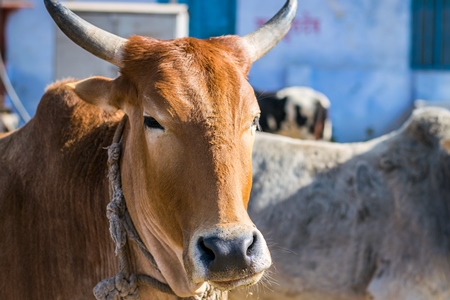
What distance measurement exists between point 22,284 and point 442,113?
121 inches

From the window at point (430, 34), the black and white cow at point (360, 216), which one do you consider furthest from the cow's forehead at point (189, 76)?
the window at point (430, 34)

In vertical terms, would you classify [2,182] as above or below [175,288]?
above

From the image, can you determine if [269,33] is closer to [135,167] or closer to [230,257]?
[135,167]

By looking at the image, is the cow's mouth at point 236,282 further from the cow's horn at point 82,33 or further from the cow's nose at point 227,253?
the cow's horn at point 82,33

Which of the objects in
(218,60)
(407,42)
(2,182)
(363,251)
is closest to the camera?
(218,60)

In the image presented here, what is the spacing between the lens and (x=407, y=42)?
12.0 metres

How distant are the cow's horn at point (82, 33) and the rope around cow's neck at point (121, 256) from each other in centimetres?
38

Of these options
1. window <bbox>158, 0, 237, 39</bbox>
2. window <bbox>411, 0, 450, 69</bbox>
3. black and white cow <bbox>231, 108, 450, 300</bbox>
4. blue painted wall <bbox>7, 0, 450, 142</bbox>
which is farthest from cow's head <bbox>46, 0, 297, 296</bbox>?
window <bbox>411, 0, 450, 69</bbox>

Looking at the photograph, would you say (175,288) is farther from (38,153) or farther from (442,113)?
(442,113)

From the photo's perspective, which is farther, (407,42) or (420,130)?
(407,42)

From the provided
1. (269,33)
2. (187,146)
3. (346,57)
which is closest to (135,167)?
(187,146)

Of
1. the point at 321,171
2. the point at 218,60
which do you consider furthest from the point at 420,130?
the point at 218,60

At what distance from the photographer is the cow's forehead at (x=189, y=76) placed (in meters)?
2.49

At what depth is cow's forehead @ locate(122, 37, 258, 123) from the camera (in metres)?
2.49
